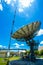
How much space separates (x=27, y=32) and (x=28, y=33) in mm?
783

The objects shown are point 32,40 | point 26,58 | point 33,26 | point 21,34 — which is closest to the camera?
point 33,26

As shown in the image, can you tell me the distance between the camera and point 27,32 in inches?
1826

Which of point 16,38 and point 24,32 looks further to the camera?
point 16,38

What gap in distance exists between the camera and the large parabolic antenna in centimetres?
4386

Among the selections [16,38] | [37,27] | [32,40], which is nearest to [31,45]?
[32,40]

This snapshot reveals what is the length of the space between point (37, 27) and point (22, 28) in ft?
11.8

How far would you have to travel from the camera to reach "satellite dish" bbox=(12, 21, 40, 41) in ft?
144

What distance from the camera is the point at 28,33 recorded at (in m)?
47.1

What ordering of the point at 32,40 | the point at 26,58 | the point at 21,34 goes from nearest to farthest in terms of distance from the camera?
the point at 21,34 < the point at 32,40 < the point at 26,58

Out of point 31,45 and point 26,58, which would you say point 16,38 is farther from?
point 26,58

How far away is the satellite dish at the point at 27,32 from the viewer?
43.8 m

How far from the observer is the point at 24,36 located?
1898 inches

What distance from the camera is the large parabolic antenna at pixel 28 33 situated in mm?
43859

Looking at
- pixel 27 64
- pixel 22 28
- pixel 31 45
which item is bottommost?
pixel 27 64
